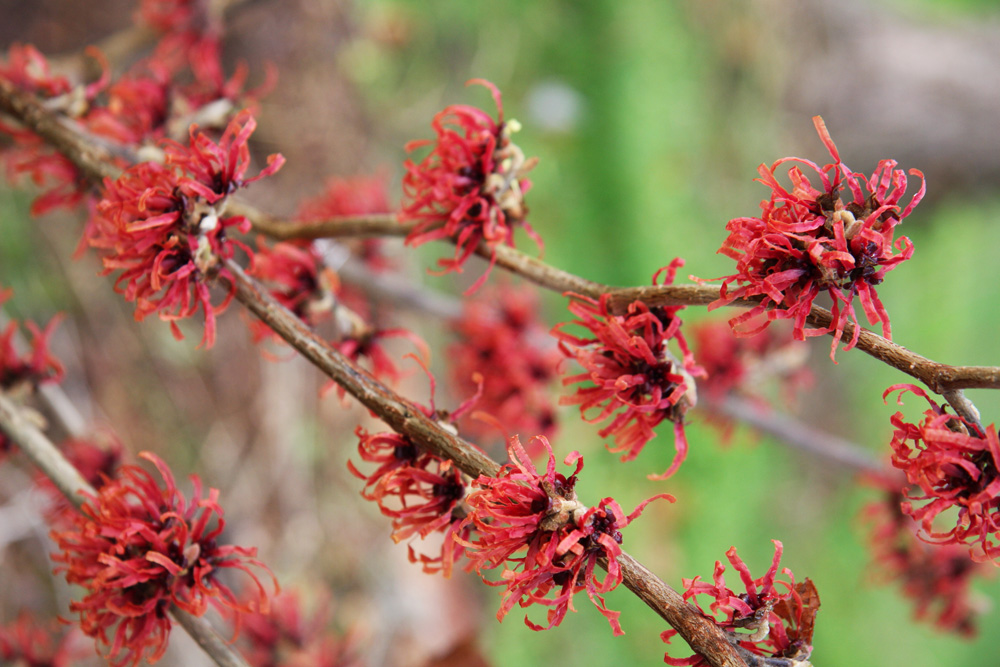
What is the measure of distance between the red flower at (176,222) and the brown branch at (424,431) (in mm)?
69

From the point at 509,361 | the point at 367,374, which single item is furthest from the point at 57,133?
the point at 509,361

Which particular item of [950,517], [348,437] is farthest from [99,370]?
[950,517]

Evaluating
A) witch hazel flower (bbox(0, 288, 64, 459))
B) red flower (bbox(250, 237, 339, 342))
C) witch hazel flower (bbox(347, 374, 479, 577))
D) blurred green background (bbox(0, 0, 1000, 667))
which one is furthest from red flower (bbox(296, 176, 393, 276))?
blurred green background (bbox(0, 0, 1000, 667))

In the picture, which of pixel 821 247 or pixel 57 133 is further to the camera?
pixel 57 133

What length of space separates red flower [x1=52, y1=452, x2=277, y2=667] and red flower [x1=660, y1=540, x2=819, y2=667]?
2.04 feet

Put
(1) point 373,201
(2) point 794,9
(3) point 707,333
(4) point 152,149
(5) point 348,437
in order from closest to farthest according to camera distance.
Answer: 1. (4) point 152,149
2. (3) point 707,333
3. (1) point 373,201
4. (5) point 348,437
5. (2) point 794,9

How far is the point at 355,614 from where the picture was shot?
2.86 metres

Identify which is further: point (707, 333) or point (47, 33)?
point (47, 33)

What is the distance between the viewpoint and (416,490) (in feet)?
→ 3.06

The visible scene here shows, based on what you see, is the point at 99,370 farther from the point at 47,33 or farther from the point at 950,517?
the point at 950,517

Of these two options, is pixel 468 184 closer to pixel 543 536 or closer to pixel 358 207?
pixel 543 536

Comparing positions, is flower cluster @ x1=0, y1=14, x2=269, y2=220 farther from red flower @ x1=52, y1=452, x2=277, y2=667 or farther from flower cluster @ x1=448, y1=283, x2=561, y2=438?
flower cluster @ x1=448, y1=283, x2=561, y2=438

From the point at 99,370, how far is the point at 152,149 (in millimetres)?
1651

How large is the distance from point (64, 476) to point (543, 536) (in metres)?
0.84
